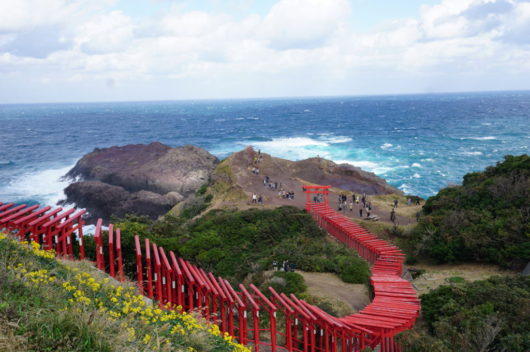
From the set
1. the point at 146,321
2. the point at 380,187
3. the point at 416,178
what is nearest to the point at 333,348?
the point at 146,321

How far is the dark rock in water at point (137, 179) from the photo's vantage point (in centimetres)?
4172

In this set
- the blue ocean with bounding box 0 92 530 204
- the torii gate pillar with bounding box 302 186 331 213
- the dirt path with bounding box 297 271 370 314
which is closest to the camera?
the dirt path with bounding box 297 271 370 314

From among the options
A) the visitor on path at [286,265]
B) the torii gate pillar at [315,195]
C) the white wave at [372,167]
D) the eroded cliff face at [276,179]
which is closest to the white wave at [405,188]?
the white wave at [372,167]

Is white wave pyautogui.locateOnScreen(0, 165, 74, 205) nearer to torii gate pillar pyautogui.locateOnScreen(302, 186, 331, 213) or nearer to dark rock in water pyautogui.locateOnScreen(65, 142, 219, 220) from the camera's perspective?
dark rock in water pyautogui.locateOnScreen(65, 142, 219, 220)

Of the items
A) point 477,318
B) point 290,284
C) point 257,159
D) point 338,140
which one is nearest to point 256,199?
point 257,159

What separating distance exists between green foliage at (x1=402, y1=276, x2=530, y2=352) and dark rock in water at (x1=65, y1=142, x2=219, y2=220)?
1221 inches

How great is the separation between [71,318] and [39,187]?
5333 cm

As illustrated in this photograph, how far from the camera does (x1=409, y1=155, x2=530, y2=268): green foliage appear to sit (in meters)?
18.6

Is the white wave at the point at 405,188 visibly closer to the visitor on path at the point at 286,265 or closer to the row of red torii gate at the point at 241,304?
the visitor on path at the point at 286,265

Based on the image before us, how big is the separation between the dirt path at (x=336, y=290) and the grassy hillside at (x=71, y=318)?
26.4 feet

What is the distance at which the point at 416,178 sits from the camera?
182 feet


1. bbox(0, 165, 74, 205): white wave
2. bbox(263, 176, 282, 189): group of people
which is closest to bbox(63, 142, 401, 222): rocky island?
bbox(263, 176, 282, 189): group of people

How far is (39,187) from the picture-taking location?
5322 cm

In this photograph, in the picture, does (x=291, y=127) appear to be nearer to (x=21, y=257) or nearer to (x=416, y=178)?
(x=416, y=178)
